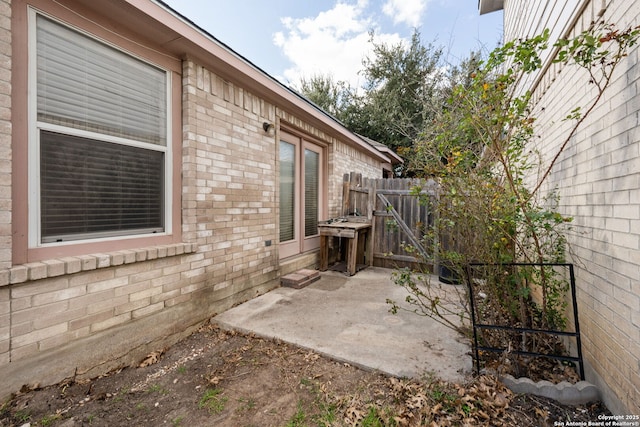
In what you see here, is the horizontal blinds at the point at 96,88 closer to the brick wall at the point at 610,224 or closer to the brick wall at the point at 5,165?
the brick wall at the point at 5,165

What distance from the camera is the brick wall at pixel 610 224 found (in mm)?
1578

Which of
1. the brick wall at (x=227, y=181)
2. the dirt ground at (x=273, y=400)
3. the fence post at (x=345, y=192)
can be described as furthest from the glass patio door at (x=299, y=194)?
the dirt ground at (x=273, y=400)

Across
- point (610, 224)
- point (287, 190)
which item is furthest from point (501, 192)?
point (287, 190)

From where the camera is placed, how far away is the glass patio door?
5.00 m

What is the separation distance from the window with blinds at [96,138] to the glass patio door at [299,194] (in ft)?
7.51

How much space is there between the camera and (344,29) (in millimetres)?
13945

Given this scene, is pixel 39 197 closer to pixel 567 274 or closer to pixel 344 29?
pixel 567 274

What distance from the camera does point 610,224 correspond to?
1801 millimetres

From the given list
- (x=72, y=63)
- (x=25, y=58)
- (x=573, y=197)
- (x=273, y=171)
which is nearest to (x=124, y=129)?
(x=72, y=63)

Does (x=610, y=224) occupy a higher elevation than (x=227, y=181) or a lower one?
lower

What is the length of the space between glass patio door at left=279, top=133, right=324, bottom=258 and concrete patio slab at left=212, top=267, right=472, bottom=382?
44.2 inches

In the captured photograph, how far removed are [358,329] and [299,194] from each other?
299cm

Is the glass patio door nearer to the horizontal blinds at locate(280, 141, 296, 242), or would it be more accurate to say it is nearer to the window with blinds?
the horizontal blinds at locate(280, 141, 296, 242)

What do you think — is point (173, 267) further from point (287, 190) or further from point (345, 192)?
point (345, 192)
